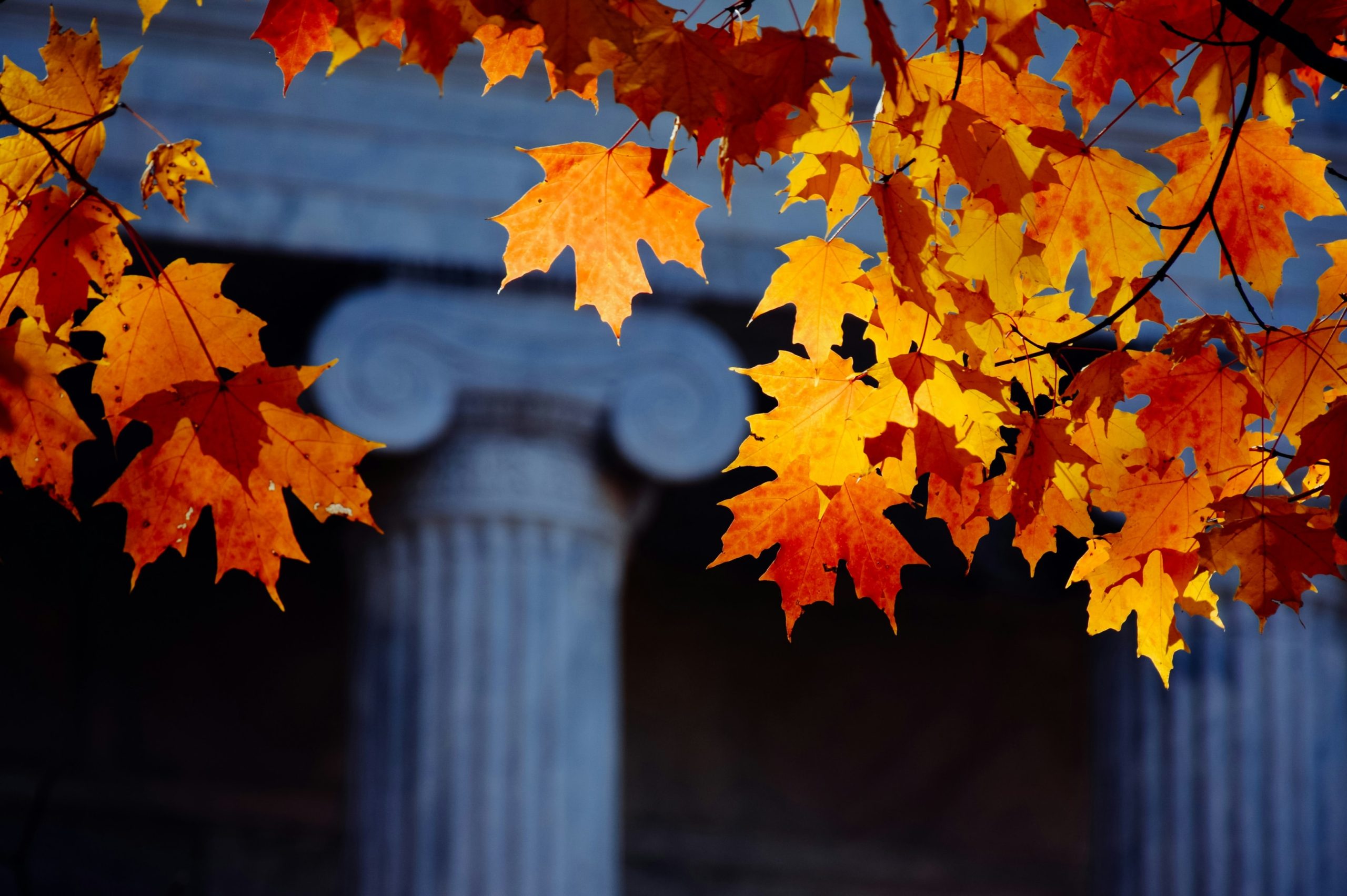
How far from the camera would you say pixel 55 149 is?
2.22 metres

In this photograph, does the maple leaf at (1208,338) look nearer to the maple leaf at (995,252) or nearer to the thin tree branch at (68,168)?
the maple leaf at (995,252)

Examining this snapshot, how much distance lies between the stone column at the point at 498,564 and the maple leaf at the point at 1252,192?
10.2 feet

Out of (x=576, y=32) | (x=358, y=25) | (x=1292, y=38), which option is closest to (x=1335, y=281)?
(x=1292, y=38)

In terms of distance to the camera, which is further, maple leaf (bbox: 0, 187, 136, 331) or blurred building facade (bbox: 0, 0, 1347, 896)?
blurred building facade (bbox: 0, 0, 1347, 896)

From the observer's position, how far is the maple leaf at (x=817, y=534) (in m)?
2.70

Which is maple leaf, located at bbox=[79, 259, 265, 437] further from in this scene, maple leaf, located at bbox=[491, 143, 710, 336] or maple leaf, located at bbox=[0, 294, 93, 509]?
maple leaf, located at bbox=[491, 143, 710, 336]

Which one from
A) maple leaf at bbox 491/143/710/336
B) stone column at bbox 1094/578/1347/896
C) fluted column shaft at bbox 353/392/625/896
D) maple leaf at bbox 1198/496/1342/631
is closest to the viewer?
maple leaf at bbox 1198/496/1342/631

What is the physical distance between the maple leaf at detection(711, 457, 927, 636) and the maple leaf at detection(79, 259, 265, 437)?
939 millimetres

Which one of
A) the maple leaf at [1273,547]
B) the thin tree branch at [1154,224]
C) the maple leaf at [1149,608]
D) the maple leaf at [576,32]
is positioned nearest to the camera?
the maple leaf at [576,32]

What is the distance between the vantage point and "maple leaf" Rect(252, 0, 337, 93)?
8.05 feet

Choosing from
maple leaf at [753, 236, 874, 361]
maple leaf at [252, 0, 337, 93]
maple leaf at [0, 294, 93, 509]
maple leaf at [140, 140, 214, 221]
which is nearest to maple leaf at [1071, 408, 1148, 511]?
maple leaf at [753, 236, 874, 361]

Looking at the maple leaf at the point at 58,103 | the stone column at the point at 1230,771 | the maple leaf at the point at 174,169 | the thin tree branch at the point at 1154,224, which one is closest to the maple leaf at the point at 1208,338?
the thin tree branch at the point at 1154,224

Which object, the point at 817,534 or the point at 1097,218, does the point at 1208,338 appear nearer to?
the point at 1097,218

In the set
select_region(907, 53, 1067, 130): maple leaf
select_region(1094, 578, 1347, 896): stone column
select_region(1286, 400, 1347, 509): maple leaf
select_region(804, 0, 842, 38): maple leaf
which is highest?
select_region(804, 0, 842, 38): maple leaf
